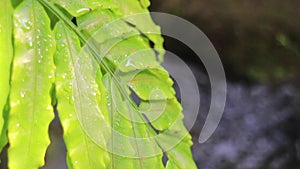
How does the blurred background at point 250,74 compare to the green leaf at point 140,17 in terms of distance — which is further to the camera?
the blurred background at point 250,74

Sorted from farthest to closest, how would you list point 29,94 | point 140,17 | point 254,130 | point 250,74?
point 250,74
point 254,130
point 140,17
point 29,94

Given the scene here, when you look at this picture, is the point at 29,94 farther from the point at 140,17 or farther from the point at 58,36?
the point at 140,17

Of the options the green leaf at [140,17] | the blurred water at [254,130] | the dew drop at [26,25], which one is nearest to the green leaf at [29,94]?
the dew drop at [26,25]

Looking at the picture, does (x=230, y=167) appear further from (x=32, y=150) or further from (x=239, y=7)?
(x=32, y=150)

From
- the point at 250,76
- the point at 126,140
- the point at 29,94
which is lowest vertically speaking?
the point at 250,76

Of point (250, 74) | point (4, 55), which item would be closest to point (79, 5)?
point (4, 55)

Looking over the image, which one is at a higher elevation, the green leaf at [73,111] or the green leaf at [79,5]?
the green leaf at [79,5]

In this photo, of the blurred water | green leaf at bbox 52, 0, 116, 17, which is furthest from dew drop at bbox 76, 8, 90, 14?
the blurred water

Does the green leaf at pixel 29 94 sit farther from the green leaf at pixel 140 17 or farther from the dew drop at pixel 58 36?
the green leaf at pixel 140 17
